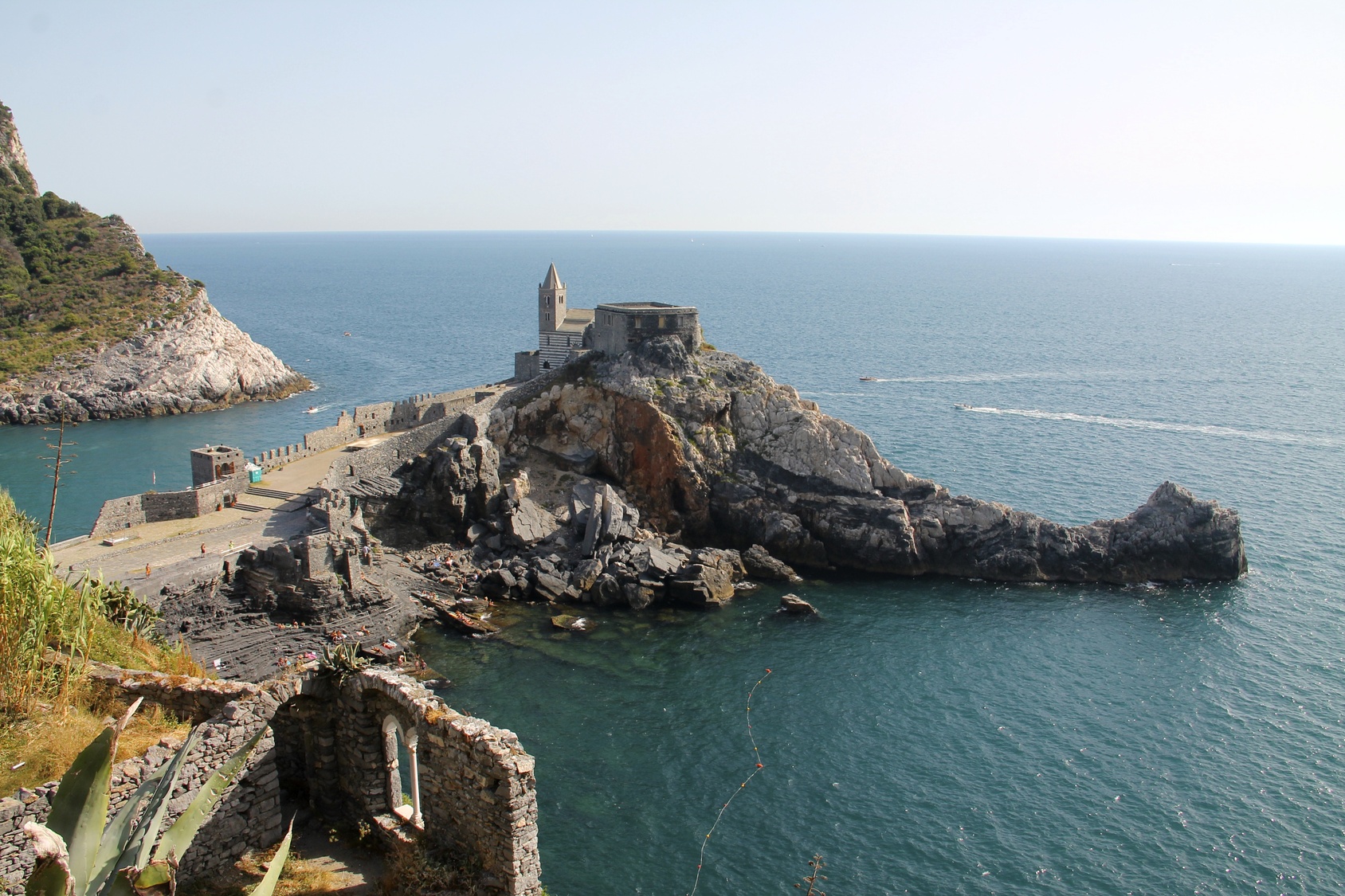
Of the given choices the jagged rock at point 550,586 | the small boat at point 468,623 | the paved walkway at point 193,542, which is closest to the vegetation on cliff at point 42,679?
the paved walkway at point 193,542

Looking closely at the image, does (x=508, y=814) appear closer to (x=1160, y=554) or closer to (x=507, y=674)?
(x=507, y=674)

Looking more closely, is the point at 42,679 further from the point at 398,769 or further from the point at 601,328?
the point at 601,328

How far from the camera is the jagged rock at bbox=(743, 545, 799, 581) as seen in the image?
44.2 meters

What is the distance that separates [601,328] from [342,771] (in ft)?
134

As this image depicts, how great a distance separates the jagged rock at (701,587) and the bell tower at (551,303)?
26.4 metres

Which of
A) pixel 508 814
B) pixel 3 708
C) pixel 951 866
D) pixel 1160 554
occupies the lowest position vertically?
pixel 951 866

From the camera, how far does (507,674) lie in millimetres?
34281

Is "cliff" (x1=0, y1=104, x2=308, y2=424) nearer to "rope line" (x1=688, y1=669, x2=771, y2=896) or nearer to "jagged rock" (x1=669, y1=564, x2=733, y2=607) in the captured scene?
"jagged rock" (x1=669, y1=564, x2=733, y2=607)

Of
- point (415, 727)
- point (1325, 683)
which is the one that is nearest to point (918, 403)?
point (1325, 683)

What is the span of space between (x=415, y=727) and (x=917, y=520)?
35.6 m

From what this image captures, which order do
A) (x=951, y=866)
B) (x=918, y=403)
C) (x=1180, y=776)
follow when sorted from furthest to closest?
(x=918, y=403) → (x=1180, y=776) → (x=951, y=866)

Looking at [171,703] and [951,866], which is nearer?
[171,703]

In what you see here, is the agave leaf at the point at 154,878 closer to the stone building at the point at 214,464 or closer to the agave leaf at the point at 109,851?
the agave leaf at the point at 109,851

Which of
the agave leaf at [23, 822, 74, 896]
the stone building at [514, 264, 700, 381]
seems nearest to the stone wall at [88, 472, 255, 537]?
the stone building at [514, 264, 700, 381]
